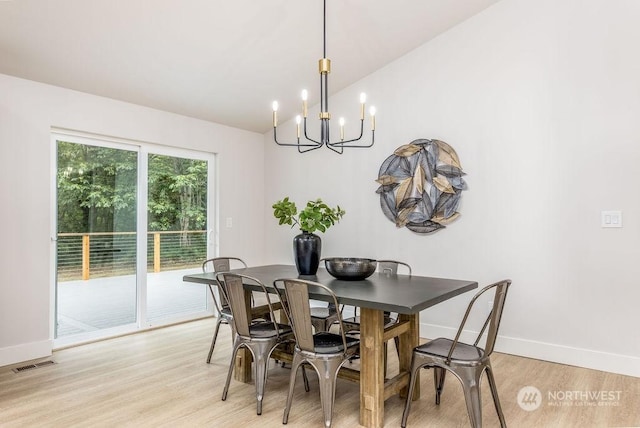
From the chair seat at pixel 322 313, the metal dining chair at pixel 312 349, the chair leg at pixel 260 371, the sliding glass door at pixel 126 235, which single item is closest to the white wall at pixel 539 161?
the chair seat at pixel 322 313

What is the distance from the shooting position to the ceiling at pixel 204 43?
2939 millimetres

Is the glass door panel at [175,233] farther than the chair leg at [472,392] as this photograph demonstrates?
Yes

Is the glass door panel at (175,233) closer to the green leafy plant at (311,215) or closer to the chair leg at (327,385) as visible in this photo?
the green leafy plant at (311,215)

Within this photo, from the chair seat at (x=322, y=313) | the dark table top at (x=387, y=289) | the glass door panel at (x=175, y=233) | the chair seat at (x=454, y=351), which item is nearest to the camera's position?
the dark table top at (x=387, y=289)

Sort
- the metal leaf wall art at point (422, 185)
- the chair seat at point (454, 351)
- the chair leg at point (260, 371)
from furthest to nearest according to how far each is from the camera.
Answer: the metal leaf wall art at point (422, 185) < the chair leg at point (260, 371) < the chair seat at point (454, 351)

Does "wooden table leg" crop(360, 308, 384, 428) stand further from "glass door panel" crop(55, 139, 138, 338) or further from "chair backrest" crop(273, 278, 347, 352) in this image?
"glass door panel" crop(55, 139, 138, 338)

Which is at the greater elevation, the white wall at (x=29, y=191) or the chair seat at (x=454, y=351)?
the white wall at (x=29, y=191)

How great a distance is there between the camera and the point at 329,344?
243cm

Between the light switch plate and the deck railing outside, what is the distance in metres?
3.87

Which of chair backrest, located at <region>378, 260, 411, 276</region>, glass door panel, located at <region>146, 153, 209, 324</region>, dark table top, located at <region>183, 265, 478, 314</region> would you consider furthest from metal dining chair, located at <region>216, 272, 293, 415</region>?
glass door panel, located at <region>146, 153, 209, 324</region>

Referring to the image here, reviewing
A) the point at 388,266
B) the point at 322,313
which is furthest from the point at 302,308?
the point at 388,266

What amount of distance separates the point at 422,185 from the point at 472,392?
2.23 m

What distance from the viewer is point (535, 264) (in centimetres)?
347

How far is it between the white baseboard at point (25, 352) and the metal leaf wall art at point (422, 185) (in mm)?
3237
